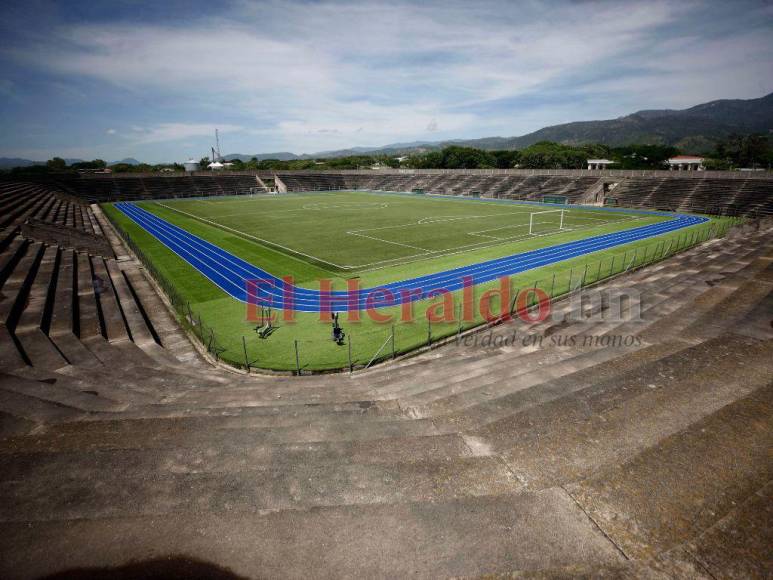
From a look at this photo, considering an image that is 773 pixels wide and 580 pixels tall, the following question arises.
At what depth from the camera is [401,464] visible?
24.0 ft

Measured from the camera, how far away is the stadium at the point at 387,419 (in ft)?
18.2

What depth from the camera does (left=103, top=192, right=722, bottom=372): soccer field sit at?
58.9ft

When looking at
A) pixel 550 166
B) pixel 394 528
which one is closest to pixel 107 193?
pixel 394 528

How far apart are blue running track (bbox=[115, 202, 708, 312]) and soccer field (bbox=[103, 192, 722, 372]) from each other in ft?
0.43

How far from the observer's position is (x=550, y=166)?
443 ft

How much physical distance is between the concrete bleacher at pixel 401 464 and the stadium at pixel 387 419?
5 centimetres

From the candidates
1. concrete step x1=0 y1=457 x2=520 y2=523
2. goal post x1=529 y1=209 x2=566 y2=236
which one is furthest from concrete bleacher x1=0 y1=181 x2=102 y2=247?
goal post x1=529 y1=209 x2=566 y2=236

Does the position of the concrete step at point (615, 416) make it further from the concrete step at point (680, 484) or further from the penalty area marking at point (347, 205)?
the penalty area marking at point (347, 205)

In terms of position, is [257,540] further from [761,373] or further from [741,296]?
[741,296]

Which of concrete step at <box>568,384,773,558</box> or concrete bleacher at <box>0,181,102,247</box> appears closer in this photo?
concrete step at <box>568,384,773,558</box>

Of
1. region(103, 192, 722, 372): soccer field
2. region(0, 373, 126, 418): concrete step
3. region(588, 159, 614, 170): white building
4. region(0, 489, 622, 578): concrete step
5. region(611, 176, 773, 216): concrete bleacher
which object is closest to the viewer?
region(0, 489, 622, 578): concrete step

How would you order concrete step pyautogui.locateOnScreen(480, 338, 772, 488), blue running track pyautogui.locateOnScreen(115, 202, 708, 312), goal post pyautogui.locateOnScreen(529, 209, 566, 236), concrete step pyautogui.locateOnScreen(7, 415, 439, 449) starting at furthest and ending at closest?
goal post pyautogui.locateOnScreen(529, 209, 566, 236) < blue running track pyautogui.locateOnScreen(115, 202, 708, 312) < concrete step pyautogui.locateOnScreen(7, 415, 439, 449) < concrete step pyautogui.locateOnScreen(480, 338, 772, 488)

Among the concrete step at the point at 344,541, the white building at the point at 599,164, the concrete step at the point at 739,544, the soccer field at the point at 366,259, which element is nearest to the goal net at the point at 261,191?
the soccer field at the point at 366,259

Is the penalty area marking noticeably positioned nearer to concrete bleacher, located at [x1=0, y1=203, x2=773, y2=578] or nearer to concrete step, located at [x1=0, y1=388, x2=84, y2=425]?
concrete bleacher, located at [x1=0, y1=203, x2=773, y2=578]
